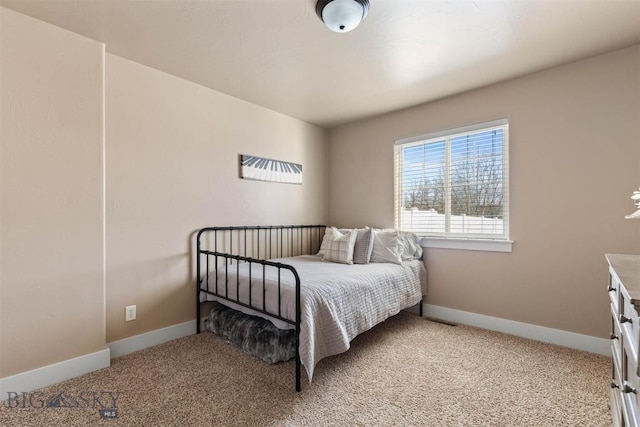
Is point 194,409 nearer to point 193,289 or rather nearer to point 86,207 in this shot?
point 193,289

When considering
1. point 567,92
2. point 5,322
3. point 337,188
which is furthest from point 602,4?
point 5,322

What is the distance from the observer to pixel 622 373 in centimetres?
110

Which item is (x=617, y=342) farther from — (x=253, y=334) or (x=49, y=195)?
(x=49, y=195)

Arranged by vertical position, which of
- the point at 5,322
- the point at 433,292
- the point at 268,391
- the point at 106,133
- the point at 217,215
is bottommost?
the point at 268,391

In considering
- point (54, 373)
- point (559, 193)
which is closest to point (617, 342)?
point (559, 193)

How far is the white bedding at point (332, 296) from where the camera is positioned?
5.96 ft

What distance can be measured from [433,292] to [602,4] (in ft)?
8.08

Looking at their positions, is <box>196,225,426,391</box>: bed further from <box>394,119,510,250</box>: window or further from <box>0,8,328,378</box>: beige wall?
<box>394,119,510,250</box>: window

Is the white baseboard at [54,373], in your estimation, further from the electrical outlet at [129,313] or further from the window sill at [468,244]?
the window sill at [468,244]

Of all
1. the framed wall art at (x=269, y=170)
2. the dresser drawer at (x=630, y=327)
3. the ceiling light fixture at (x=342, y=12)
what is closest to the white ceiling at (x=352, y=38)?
the ceiling light fixture at (x=342, y=12)

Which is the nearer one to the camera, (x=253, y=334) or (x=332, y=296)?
(x=332, y=296)

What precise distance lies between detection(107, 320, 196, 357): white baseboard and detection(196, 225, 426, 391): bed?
0.35 feet

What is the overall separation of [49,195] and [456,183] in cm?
324

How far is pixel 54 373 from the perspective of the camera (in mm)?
1818
